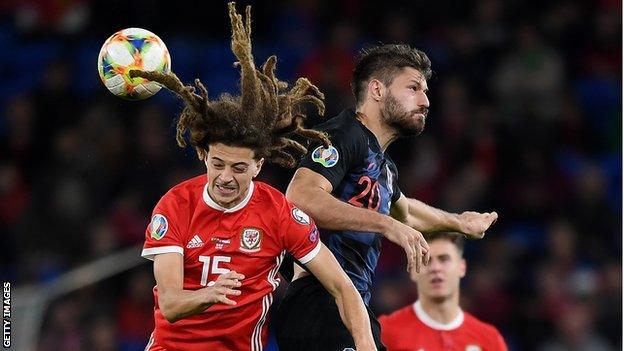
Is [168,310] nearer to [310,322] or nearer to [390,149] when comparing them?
[310,322]

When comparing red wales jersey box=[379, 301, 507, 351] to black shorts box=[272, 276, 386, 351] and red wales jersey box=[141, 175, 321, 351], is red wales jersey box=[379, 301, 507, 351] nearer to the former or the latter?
black shorts box=[272, 276, 386, 351]

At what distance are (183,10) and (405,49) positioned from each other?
5.96 metres

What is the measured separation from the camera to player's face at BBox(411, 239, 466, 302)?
6703 millimetres

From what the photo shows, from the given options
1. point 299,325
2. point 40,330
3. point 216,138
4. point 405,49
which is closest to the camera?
point 216,138

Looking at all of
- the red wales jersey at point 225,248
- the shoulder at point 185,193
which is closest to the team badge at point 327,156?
the red wales jersey at point 225,248

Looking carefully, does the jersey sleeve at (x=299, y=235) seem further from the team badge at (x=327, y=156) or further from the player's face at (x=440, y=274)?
the player's face at (x=440, y=274)

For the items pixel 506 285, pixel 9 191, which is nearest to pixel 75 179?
pixel 9 191

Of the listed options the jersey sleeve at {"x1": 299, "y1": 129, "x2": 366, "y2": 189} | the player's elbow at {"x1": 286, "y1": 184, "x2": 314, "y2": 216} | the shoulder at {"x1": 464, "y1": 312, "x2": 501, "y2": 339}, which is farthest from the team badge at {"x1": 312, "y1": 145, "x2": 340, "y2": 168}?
the shoulder at {"x1": 464, "y1": 312, "x2": 501, "y2": 339}

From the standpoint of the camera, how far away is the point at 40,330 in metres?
8.40

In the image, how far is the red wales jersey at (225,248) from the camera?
15.7 feet

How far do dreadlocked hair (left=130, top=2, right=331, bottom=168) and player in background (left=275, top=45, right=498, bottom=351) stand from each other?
0.14 metres

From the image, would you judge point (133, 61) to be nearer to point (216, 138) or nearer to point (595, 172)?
point (216, 138)

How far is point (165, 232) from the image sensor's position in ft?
15.5

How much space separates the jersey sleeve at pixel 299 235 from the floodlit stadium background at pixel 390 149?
3.93m
